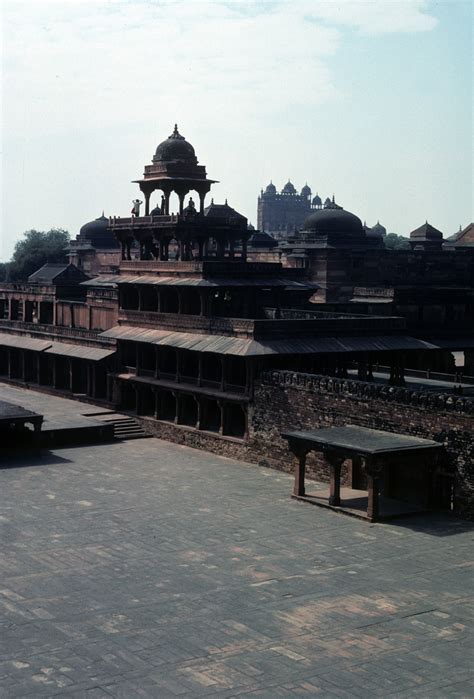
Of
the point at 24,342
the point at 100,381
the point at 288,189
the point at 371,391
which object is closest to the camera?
the point at 371,391

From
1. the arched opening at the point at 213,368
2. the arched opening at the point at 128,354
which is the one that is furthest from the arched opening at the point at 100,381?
the arched opening at the point at 213,368

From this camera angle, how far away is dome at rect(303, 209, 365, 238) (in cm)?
7369

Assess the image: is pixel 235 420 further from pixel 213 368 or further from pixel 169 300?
pixel 169 300

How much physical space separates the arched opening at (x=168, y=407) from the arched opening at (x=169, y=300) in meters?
3.75

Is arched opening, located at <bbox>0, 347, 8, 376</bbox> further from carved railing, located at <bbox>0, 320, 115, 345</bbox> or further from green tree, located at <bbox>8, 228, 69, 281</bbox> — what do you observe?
green tree, located at <bbox>8, 228, 69, 281</bbox>

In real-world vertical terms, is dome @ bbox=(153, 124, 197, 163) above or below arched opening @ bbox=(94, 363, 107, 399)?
above

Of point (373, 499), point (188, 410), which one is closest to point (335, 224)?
point (188, 410)

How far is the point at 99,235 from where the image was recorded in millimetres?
90750

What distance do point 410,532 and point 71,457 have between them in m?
14.9

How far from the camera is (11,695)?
17797 millimetres

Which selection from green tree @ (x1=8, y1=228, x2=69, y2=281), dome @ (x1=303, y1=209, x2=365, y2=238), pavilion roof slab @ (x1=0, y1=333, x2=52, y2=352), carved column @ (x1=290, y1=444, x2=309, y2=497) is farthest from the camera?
green tree @ (x1=8, y1=228, x2=69, y2=281)

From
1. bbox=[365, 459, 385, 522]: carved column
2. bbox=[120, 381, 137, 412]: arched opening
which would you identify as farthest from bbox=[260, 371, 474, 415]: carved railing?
bbox=[120, 381, 137, 412]: arched opening

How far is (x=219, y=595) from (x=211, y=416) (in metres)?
19.4

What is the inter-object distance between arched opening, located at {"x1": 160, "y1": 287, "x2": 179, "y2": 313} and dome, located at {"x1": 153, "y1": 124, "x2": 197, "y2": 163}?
6891 millimetres
